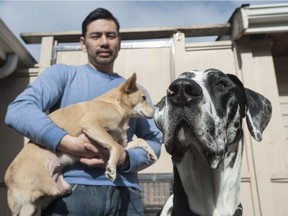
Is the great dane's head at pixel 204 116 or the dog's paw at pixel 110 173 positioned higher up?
the great dane's head at pixel 204 116

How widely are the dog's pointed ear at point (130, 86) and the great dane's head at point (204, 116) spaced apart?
1.22 meters

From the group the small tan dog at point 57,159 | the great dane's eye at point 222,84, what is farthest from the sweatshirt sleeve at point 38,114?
the great dane's eye at point 222,84

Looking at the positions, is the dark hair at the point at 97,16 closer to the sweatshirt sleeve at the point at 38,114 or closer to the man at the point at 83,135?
the man at the point at 83,135

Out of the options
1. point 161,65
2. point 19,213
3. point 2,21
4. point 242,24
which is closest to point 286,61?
point 242,24

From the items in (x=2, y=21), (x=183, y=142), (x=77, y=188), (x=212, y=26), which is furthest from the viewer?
(x=212, y=26)

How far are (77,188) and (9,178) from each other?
0.66 m

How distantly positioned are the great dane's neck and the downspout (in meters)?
3.44

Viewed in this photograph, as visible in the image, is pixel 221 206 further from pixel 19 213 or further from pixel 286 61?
pixel 286 61

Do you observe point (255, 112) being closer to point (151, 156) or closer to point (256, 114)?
point (256, 114)

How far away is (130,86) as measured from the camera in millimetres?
3148

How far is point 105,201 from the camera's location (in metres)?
1.92

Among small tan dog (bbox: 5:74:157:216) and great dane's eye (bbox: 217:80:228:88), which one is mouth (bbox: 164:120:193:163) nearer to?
great dane's eye (bbox: 217:80:228:88)

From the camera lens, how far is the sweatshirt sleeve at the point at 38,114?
1903mm

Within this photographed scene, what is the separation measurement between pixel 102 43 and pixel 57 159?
0.88m
